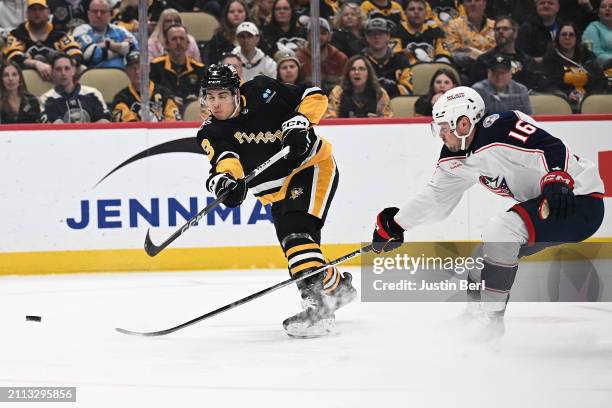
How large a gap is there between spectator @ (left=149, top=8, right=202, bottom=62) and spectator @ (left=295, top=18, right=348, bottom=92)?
0.71 metres

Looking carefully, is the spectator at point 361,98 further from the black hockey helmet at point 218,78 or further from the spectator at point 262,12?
the black hockey helmet at point 218,78

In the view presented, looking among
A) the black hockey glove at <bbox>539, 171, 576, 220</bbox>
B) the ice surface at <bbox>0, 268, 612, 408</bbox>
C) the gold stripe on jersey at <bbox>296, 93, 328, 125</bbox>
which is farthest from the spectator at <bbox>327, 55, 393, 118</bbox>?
the black hockey glove at <bbox>539, 171, 576, 220</bbox>

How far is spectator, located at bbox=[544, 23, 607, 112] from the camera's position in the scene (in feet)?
22.4

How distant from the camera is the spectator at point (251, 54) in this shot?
6.67 metres

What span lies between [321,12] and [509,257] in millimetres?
3297

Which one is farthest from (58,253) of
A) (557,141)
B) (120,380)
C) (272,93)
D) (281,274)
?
(557,141)

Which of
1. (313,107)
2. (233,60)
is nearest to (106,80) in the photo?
(233,60)

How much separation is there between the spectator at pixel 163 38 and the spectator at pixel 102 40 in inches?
5.3

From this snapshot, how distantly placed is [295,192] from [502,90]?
282 centimetres

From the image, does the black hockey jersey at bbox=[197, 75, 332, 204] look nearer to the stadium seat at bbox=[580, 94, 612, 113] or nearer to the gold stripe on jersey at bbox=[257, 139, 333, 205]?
the gold stripe on jersey at bbox=[257, 139, 333, 205]

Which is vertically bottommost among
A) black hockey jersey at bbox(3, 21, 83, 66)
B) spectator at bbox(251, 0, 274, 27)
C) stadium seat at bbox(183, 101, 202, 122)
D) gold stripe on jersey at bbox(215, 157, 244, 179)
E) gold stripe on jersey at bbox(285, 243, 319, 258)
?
gold stripe on jersey at bbox(285, 243, 319, 258)

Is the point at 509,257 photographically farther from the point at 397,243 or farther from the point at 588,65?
the point at 588,65

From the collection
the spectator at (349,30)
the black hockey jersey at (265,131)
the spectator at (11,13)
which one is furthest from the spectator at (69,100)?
the black hockey jersey at (265,131)

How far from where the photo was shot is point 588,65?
270 inches
